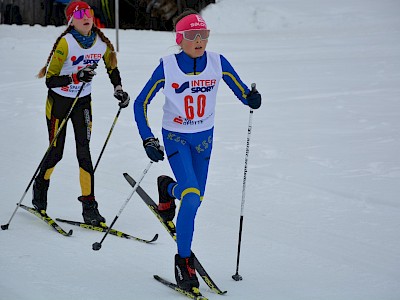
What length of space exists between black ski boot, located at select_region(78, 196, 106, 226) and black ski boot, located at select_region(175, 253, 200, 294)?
1.53 m

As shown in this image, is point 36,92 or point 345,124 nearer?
point 345,124

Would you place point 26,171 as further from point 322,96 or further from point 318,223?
point 322,96

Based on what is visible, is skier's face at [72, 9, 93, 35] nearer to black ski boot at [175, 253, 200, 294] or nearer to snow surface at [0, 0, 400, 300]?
snow surface at [0, 0, 400, 300]

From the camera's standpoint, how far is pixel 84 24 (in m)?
5.66

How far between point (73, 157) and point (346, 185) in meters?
3.06

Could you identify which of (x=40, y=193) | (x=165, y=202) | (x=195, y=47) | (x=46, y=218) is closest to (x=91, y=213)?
(x=46, y=218)

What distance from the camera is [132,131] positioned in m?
9.29

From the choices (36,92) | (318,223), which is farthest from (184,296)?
(36,92)

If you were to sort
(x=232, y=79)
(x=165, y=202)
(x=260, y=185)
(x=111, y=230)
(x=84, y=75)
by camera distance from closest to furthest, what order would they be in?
(x=232, y=79)
(x=165, y=202)
(x=84, y=75)
(x=111, y=230)
(x=260, y=185)

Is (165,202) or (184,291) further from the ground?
(165,202)

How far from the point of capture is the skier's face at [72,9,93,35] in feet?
18.6

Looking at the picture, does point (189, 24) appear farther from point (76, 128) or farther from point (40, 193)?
point (40, 193)

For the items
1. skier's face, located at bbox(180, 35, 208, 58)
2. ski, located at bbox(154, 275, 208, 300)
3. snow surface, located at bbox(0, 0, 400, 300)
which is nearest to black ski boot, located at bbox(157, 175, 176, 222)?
snow surface, located at bbox(0, 0, 400, 300)

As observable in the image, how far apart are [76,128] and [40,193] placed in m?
0.65
